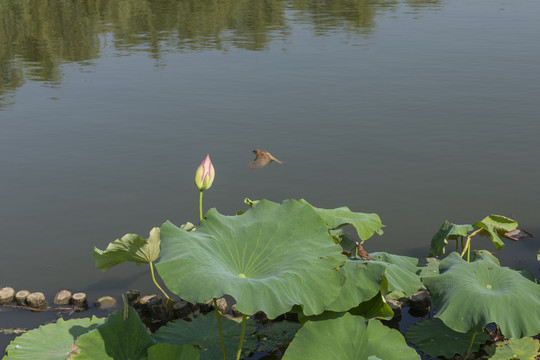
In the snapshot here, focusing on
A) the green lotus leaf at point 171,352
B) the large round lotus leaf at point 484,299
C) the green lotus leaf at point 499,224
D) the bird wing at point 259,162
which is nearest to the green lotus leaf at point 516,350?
the large round lotus leaf at point 484,299

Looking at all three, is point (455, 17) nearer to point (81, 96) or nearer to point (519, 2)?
point (519, 2)

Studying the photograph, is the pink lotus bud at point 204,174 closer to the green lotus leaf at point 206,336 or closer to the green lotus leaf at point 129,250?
the green lotus leaf at point 129,250

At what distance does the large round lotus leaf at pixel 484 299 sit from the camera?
3.31m

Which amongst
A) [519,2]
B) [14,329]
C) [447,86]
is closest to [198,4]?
[519,2]

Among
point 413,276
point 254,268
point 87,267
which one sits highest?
point 254,268

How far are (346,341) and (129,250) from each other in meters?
1.44

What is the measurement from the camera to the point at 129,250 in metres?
→ 3.91

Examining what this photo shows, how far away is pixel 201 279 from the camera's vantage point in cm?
296

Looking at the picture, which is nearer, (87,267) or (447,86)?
(87,267)

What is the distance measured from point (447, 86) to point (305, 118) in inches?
105

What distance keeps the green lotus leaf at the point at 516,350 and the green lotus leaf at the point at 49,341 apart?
2.26 meters

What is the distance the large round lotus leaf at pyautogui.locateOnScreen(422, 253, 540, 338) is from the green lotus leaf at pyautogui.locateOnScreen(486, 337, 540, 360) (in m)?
→ 0.47

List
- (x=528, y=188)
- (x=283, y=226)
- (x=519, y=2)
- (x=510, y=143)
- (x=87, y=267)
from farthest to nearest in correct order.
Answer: (x=519, y=2), (x=510, y=143), (x=528, y=188), (x=87, y=267), (x=283, y=226)

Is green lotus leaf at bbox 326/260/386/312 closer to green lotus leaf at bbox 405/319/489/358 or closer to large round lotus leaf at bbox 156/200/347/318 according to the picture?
large round lotus leaf at bbox 156/200/347/318
